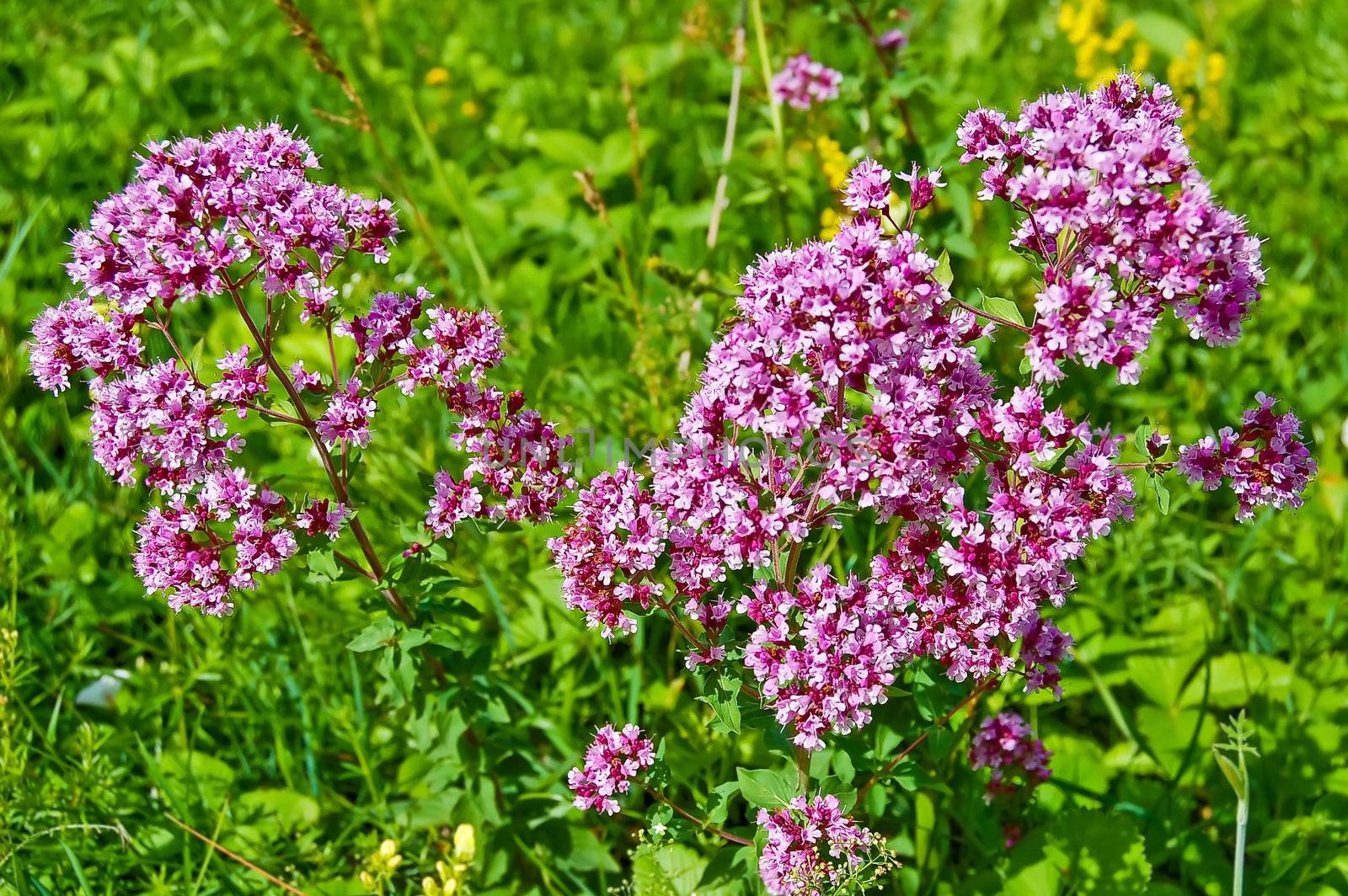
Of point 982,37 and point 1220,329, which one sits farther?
point 982,37

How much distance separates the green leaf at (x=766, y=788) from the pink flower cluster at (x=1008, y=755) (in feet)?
2.09

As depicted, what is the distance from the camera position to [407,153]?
5320 millimetres

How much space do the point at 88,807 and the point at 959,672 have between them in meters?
2.28

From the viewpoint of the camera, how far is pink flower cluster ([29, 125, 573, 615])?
235 centimetres

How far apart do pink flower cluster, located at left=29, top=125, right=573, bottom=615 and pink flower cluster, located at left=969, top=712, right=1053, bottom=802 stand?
1234 millimetres

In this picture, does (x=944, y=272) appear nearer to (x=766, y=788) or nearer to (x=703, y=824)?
(x=766, y=788)

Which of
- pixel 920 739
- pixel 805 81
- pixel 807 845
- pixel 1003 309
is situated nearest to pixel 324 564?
pixel 807 845

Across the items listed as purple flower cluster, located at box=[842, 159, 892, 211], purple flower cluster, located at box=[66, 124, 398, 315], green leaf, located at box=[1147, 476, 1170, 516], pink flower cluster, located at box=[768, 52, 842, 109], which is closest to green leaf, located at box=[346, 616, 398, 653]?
purple flower cluster, located at box=[66, 124, 398, 315]

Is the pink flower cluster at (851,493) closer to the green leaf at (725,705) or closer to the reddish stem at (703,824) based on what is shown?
the green leaf at (725,705)

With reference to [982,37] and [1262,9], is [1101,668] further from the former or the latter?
[1262,9]

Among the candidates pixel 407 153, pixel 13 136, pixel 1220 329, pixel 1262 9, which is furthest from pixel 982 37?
pixel 13 136

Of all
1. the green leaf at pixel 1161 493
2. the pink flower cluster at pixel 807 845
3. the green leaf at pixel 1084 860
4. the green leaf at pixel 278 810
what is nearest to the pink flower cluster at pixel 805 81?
the green leaf at pixel 1161 493

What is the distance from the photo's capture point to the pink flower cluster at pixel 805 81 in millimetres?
4113

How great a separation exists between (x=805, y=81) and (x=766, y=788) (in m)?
2.64
